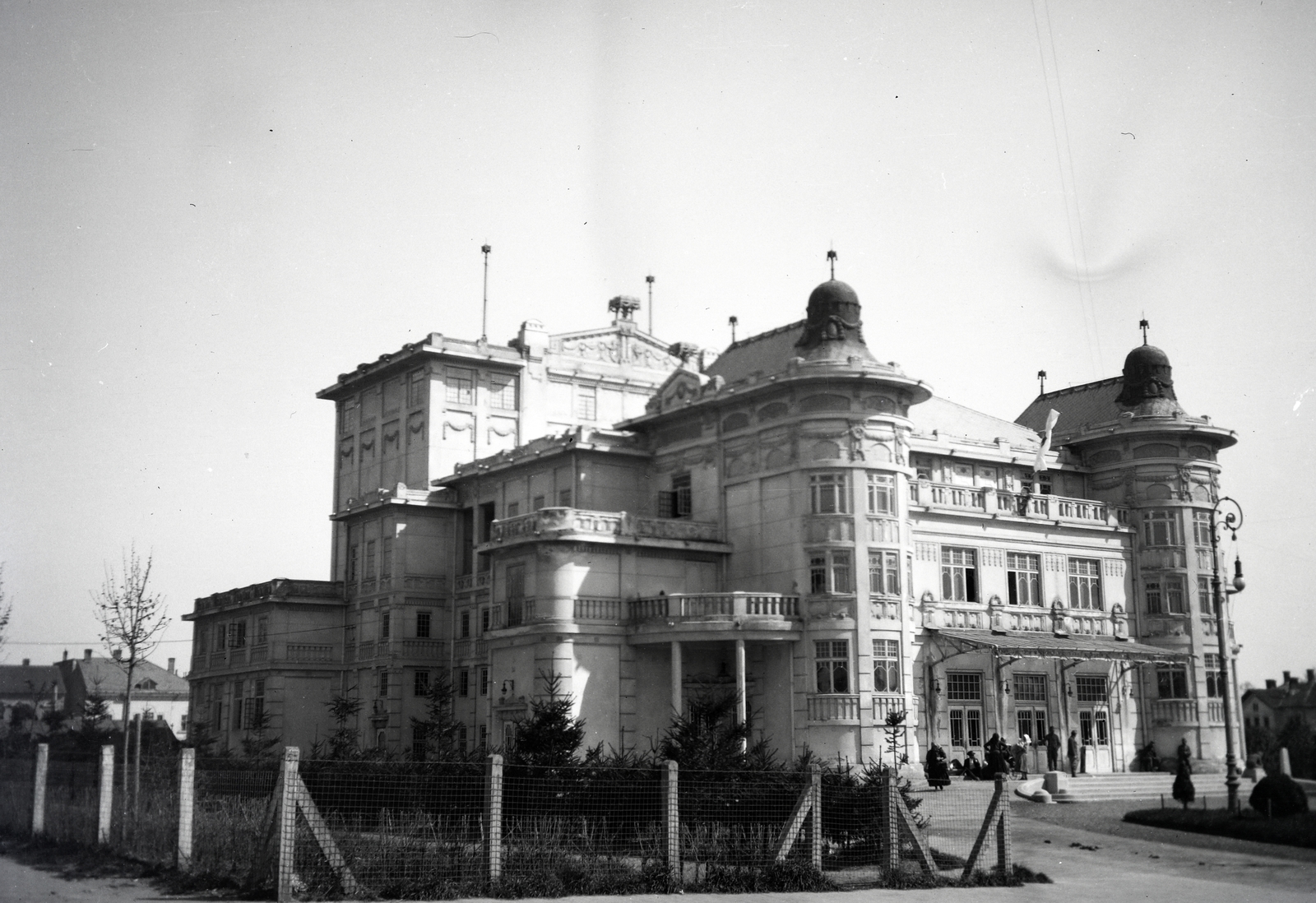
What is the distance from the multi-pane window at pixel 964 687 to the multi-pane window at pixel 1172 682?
28.3ft

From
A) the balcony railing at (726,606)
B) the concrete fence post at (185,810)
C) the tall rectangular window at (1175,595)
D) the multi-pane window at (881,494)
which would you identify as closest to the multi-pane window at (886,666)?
the balcony railing at (726,606)

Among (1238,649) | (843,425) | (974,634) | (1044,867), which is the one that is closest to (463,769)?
(1044,867)

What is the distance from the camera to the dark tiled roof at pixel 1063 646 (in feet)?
153

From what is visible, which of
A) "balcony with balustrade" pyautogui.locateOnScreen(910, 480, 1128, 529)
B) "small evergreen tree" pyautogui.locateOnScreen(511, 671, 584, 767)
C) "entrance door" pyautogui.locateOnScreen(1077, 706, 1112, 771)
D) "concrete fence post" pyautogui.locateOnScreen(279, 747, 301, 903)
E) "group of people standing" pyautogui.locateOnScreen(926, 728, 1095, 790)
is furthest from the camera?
"entrance door" pyautogui.locateOnScreen(1077, 706, 1112, 771)

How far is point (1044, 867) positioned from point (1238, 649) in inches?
1243

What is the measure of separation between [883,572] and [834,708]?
4.60 meters

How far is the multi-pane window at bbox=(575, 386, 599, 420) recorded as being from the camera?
211ft

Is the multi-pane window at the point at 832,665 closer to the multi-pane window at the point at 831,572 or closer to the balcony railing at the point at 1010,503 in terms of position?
the multi-pane window at the point at 831,572

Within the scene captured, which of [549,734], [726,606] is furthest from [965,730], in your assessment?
[549,734]

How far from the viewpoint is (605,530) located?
45156 mm

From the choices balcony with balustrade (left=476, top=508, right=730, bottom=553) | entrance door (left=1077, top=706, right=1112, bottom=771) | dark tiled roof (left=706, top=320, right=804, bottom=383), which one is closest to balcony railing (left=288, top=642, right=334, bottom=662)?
balcony with balustrade (left=476, top=508, right=730, bottom=553)

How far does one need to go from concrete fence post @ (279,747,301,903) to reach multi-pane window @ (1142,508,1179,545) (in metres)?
42.1

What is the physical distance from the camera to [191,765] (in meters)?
22.0

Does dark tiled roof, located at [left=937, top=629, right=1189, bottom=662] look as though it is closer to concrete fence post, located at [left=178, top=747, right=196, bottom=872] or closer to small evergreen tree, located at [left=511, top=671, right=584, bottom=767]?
small evergreen tree, located at [left=511, top=671, right=584, bottom=767]
